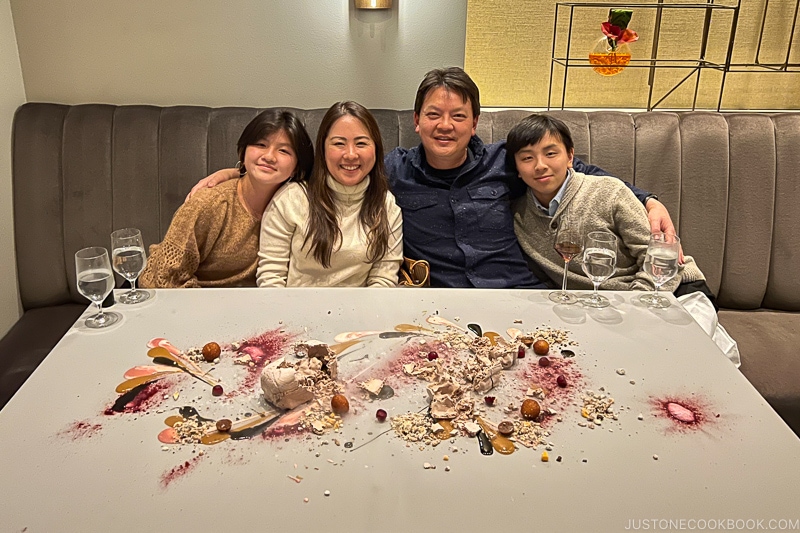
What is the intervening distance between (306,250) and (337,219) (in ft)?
0.43

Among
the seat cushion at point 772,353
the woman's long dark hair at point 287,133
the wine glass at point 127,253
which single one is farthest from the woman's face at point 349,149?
the seat cushion at point 772,353

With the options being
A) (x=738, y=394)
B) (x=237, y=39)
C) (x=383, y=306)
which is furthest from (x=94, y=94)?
(x=738, y=394)

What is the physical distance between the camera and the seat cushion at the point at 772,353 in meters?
1.84

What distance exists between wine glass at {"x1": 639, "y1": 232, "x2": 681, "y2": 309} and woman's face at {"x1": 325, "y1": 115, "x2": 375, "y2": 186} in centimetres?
83

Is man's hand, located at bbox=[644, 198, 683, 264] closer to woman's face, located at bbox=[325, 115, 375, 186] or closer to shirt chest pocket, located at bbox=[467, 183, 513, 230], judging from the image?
shirt chest pocket, located at bbox=[467, 183, 513, 230]

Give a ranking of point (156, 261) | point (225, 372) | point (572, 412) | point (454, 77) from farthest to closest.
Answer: point (454, 77) → point (156, 261) → point (225, 372) → point (572, 412)

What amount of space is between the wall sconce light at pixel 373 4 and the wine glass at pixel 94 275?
4.78ft

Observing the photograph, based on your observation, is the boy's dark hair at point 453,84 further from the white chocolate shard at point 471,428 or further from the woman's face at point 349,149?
the white chocolate shard at point 471,428

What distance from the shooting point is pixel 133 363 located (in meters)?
1.22

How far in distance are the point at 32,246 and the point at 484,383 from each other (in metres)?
1.83

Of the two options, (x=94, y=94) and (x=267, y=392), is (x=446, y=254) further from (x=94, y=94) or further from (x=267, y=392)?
(x=94, y=94)

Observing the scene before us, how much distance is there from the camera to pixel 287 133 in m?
1.90

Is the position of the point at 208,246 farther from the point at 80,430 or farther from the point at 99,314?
the point at 80,430

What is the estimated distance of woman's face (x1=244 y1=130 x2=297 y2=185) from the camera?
189cm
